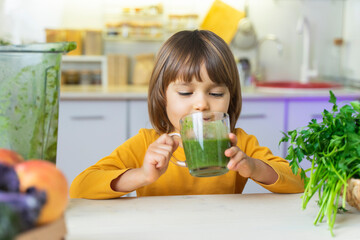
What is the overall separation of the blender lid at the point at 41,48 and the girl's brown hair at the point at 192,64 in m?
0.43

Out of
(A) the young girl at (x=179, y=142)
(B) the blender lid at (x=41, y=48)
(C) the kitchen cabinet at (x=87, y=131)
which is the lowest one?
(C) the kitchen cabinet at (x=87, y=131)

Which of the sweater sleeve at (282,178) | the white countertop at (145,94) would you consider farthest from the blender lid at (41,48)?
the white countertop at (145,94)

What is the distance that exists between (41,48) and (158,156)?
306 millimetres

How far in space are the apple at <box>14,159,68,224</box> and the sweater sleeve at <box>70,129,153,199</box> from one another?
0.46 metres

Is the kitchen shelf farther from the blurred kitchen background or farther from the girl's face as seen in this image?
the girl's face

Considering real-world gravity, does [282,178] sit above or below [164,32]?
below

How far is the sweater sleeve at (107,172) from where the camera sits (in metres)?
0.89

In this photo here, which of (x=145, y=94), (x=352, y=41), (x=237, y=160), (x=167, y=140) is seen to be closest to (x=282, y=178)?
(x=237, y=160)

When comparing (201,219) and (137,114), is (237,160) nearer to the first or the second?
(201,219)

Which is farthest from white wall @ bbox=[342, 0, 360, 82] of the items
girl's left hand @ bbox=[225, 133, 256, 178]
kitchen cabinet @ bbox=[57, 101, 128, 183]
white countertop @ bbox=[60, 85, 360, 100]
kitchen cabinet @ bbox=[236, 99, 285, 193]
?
girl's left hand @ bbox=[225, 133, 256, 178]

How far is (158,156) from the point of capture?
861 mm

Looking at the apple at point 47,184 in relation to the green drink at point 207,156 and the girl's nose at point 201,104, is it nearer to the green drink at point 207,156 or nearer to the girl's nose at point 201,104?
the green drink at point 207,156

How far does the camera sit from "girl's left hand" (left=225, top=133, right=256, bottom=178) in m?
0.83

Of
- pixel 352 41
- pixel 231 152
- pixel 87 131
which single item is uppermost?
pixel 352 41
